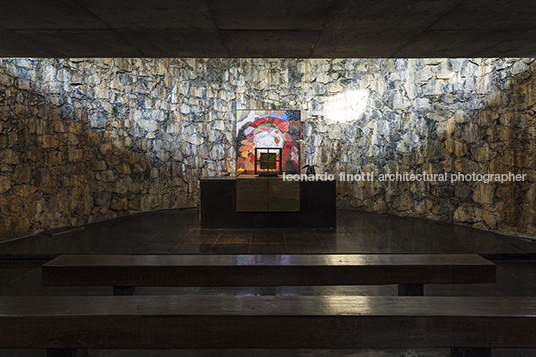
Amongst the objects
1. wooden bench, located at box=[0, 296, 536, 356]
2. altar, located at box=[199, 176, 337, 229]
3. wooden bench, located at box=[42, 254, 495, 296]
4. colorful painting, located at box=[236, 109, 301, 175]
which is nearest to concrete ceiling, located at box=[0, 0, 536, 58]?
wooden bench, located at box=[42, 254, 495, 296]

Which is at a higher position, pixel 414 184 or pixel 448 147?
pixel 448 147

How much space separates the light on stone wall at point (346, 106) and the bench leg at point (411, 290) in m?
6.32

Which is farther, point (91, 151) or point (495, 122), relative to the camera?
point (91, 151)

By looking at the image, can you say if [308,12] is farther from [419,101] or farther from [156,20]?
[419,101]

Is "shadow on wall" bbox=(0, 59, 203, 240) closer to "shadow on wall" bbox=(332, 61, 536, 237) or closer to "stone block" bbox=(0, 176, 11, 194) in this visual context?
"stone block" bbox=(0, 176, 11, 194)

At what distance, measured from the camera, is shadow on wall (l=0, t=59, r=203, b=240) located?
530 cm

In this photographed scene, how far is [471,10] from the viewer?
2.47 meters

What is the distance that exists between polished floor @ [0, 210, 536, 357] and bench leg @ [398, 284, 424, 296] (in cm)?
43

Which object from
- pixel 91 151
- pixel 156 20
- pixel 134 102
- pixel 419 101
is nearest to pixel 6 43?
pixel 156 20

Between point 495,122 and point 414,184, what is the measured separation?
207 cm

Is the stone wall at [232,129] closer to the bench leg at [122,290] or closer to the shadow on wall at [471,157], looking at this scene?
the shadow on wall at [471,157]

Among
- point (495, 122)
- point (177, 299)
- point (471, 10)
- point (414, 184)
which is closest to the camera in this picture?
point (177, 299)

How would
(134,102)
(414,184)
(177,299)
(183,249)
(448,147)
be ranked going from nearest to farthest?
(177,299)
(183,249)
(448,147)
(414,184)
(134,102)

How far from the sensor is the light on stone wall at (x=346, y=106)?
8.27m
